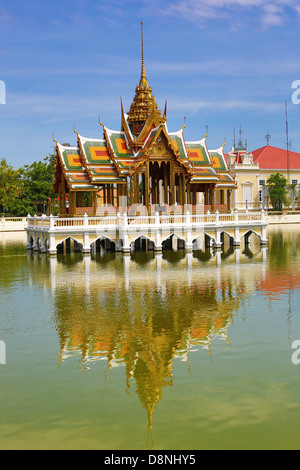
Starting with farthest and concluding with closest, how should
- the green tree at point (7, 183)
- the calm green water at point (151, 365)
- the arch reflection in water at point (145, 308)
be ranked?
the green tree at point (7, 183) < the arch reflection in water at point (145, 308) < the calm green water at point (151, 365)

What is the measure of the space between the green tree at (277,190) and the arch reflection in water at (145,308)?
168 ft

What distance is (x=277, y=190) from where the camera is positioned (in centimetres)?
7606

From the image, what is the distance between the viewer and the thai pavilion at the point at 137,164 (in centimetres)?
3278

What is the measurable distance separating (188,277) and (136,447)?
14.2m

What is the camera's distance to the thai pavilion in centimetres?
3278

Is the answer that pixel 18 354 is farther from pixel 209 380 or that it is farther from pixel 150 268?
pixel 150 268

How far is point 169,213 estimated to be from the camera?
3250cm

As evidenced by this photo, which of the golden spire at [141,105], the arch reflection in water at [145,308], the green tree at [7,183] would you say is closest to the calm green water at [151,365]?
the arch reflection in water at [145,308]

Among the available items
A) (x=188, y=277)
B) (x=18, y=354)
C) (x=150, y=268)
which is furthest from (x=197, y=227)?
(x=18, y=354)

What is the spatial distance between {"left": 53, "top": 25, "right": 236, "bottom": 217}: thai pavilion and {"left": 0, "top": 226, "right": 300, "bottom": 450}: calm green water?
45.5ft

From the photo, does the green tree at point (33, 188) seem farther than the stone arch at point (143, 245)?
Yes

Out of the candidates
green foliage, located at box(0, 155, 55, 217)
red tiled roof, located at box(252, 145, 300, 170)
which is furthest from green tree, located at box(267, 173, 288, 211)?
green foliage, located at box(0, 155, 55, 217)

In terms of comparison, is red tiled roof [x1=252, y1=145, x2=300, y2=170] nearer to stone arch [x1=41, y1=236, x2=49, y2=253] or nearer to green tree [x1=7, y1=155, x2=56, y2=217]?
green tree [x1=7, y1=155, x2=56, y2=217]

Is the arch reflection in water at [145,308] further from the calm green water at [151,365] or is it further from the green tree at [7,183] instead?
the green tree at [7,183]
